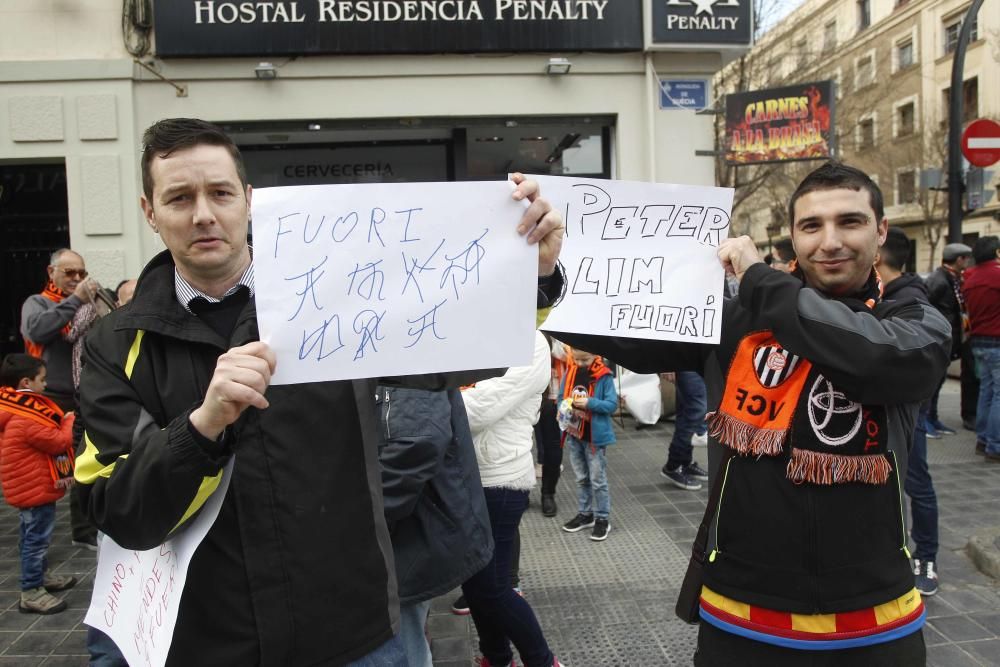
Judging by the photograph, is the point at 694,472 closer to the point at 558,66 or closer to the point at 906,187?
the point at 558,66

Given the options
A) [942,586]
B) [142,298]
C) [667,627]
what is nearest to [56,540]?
[667,627]

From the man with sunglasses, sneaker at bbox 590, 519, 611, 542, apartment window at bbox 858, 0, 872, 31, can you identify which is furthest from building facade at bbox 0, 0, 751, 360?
apartment window at bbox 858, 0, 872, 31

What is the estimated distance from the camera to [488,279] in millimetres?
1610

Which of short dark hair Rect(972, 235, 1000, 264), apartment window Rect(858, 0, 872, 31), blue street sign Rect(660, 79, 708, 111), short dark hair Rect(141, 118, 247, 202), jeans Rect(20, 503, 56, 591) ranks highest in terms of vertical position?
apartment window Rect(858, 0, 872, 31)

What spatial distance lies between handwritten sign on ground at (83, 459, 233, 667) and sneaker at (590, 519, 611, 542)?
3879 millimetres

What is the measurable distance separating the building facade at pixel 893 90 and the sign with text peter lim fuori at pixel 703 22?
8170 mm

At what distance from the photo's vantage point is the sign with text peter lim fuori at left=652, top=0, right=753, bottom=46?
780cm

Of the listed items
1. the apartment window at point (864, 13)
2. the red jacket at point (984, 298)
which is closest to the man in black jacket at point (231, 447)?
the red jacket at point (984, 298)

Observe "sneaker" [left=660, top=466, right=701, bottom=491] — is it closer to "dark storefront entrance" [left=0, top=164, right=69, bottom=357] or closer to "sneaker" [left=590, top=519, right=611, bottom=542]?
"sneaker" [left=590, top=519, right=611, bottom=542]

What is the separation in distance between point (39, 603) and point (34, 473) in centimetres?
74

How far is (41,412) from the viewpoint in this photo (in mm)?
4387

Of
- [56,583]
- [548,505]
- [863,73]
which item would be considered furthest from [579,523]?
[863,73]

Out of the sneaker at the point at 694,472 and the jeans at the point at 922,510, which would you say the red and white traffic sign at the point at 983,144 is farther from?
the jeans at the point at 922,510

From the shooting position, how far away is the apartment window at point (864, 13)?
3538cm
